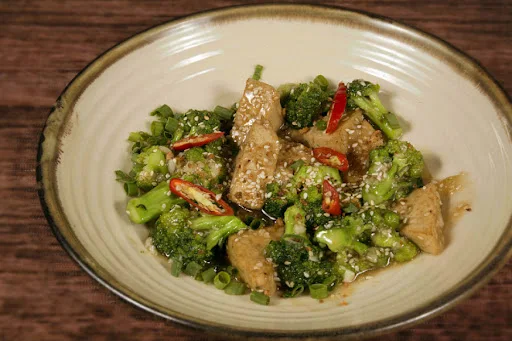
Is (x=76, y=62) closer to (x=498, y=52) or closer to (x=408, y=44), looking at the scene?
(x=408, y=44)

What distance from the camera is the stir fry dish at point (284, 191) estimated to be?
2.51 meters

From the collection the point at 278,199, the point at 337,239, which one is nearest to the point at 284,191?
the point at 278,199

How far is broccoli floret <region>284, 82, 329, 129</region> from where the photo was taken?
10.0ft

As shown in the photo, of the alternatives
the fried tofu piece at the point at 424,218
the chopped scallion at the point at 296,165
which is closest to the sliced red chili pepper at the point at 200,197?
the chopped scallion at the point at 296,165

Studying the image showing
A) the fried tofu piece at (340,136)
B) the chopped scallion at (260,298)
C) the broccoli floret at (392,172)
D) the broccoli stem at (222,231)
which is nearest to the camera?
the chopped scallion at (260,298)

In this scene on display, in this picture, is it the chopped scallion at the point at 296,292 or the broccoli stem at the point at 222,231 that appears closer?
the chopped scallion at the point at 296,292

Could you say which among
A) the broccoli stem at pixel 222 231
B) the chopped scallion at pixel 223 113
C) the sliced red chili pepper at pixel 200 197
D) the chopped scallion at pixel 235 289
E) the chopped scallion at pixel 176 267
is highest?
the chopped scallion at pixel 223 113

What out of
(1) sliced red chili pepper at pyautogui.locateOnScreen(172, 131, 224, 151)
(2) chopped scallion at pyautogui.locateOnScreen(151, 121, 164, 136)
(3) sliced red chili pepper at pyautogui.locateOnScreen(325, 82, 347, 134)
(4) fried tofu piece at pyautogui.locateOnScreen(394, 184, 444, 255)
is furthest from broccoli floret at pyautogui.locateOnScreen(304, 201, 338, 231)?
(2) chopped scallion at pyautogui.locateOnScreen(151, 121, 164, 136)

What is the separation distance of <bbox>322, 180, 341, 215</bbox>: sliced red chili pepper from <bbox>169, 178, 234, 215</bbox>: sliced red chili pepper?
19.4 inches

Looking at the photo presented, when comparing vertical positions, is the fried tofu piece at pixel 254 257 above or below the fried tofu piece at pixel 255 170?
below

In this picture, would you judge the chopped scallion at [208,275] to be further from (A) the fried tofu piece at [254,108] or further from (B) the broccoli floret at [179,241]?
(A) the fried tofu piece at [254,108]

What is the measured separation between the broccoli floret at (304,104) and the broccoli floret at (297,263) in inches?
35.9

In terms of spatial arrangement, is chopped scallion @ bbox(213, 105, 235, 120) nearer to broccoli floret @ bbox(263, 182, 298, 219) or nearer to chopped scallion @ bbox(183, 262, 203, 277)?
broccoli floret @ bbox(263, 182, 298, 219)

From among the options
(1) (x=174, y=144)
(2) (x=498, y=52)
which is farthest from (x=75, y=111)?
(2) (x=498, y=52)
